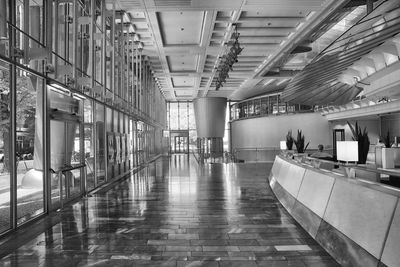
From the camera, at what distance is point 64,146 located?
7.50m

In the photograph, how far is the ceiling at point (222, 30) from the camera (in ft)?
33.2

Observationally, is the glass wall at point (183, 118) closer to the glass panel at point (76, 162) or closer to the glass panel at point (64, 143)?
the glass panel at point (76, 162)

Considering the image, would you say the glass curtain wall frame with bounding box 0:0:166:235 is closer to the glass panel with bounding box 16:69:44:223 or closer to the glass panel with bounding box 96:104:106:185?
the glass panel with bounding box 16:69:44:223

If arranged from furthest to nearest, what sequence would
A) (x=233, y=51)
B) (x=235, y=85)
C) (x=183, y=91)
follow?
(x=183, y=91), (x=235, y=85), (x=233, y=51)

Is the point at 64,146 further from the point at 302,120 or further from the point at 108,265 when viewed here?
the point at 302,120

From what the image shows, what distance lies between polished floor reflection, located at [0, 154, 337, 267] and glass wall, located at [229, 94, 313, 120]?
68.9 feet

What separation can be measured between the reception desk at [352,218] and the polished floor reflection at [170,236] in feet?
0.72

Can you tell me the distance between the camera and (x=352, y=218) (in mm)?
3295

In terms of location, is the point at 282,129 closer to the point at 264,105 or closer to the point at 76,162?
the point at 264,105

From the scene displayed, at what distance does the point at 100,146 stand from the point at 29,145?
4.83 meters

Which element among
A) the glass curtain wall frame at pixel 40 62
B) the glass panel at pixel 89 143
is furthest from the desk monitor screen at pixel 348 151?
the glass panel at pixel 89 143

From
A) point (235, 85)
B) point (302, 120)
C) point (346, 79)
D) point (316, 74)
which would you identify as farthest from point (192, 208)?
point (302, 120)

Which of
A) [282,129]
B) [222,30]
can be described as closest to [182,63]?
[222,30]

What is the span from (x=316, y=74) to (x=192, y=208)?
6043 mm
